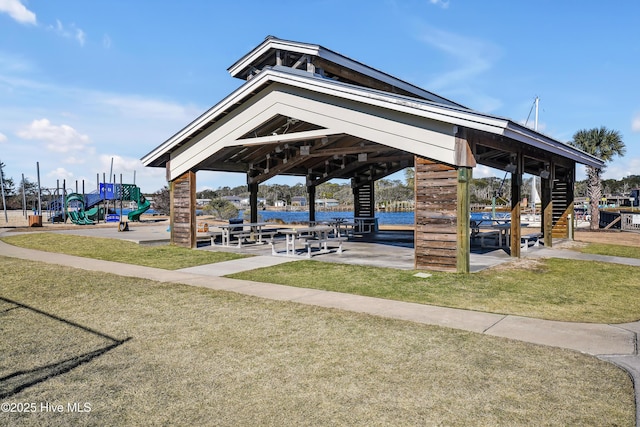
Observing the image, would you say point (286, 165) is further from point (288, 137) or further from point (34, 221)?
point (34, 221)

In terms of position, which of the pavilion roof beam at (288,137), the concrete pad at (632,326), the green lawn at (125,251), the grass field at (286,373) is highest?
the pavilion roof beam at (288,137)

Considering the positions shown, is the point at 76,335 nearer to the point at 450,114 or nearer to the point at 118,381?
the point at 118,381

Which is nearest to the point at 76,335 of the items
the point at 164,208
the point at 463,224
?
the point at 463,224

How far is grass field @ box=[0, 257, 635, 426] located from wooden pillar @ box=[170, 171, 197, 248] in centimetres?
856

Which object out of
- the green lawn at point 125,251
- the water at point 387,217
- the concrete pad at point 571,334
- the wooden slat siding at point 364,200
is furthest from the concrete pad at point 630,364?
the wooden slat siding at point 364,200

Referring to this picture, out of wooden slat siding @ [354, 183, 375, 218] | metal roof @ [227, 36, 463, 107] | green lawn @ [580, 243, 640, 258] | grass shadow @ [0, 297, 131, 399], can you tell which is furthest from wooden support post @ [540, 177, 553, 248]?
grass shadow @ [0, 297, 131, 399]

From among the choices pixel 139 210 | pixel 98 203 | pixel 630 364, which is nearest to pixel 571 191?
pixel 630 364

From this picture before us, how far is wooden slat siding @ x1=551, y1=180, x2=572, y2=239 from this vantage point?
16.7 m

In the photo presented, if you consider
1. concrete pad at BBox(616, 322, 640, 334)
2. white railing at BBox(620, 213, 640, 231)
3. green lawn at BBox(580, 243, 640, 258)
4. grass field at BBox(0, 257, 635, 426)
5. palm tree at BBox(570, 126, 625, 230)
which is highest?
palm tree at BBox(570, 126, 625, 230)

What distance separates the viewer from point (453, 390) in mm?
3361

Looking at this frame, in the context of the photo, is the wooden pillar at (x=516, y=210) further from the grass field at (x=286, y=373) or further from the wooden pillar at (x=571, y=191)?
the grass field at (x=286, y=373)

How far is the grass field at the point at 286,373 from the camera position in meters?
3.00

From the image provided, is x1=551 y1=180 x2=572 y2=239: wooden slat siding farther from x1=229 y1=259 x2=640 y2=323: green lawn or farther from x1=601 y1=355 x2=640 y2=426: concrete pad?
x1=601 y1=355 x2=640 y2=426: concrete pad

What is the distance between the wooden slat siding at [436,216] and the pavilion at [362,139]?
23 millimetres
